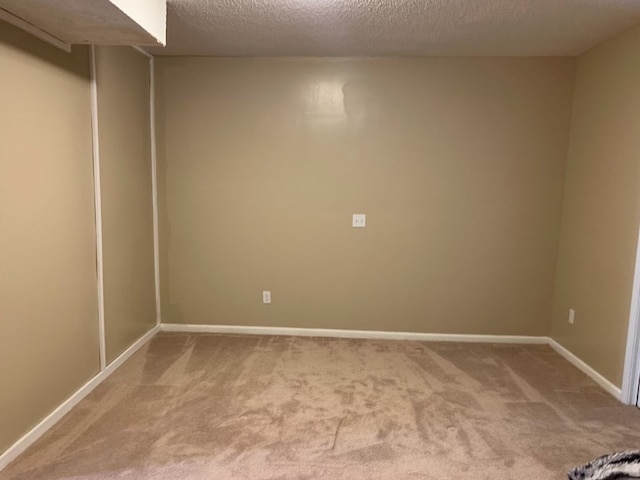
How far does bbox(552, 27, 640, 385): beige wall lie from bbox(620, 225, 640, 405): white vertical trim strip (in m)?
0.05

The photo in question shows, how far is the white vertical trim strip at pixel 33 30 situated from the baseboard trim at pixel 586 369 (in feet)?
13.1

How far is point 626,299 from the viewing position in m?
2.73

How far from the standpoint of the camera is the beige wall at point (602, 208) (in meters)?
2.73

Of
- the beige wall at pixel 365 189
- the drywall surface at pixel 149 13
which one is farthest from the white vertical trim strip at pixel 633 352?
the drywall surface at pixel 149 13

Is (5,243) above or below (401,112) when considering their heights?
below

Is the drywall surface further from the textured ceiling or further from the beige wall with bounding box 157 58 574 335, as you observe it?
the beige wall with bounding box 157 58 574 335

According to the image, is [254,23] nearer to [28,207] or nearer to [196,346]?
[28,207]

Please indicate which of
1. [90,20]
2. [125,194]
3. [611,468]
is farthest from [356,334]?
[90,20]

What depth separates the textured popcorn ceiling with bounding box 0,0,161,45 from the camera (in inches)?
73.2

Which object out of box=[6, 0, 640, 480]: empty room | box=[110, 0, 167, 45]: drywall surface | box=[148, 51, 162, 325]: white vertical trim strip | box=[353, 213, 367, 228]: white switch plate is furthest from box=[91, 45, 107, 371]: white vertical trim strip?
box=[353, 213, 367, 228]: white switch plate

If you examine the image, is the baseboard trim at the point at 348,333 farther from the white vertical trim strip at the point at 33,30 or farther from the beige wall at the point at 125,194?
the white vertical trim strip at the point at 33,30

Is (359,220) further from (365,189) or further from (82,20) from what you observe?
(82,20)

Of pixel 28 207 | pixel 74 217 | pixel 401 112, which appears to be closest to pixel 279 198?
pixel 401 112

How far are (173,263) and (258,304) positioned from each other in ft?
2.78
